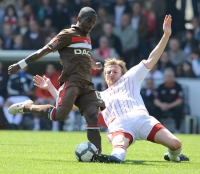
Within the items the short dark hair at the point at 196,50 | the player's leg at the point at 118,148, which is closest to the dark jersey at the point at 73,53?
the player's leg at the point at 118,148

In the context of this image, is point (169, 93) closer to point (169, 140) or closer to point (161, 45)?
point (161, 45)

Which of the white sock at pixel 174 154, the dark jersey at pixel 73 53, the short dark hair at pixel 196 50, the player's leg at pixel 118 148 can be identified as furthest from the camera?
the short dark hair at pixel 196 50

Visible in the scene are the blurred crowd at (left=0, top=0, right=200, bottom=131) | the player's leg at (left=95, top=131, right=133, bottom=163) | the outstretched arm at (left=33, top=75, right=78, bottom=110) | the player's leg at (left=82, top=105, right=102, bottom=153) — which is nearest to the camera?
the player's leg at (left=95, top=131, right=133, bottom=163)

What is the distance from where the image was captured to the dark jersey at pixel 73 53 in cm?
881

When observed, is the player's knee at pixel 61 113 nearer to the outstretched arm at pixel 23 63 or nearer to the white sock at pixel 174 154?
the outstretched arm at pixel 23 63

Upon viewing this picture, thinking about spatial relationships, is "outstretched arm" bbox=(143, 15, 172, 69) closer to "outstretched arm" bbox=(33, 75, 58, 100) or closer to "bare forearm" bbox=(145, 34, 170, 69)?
"bare forearm" bbox=(145, 34, 170, 69)

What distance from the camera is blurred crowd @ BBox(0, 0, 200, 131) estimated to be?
61.7 feet

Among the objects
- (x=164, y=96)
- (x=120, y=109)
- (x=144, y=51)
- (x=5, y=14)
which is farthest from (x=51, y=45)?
(x=5, y=14)

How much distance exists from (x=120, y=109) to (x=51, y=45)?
129 centimetres

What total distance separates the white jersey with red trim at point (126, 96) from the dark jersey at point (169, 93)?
966 cm

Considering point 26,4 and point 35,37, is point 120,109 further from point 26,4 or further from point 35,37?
point 26,4

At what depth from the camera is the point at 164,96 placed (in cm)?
1845

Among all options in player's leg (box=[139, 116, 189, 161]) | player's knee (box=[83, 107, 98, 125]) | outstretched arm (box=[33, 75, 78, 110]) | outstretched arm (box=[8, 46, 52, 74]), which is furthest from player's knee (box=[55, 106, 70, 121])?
player's leg (box=[139, 116, 189, 161])

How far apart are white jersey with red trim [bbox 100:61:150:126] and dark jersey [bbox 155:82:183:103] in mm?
9665
